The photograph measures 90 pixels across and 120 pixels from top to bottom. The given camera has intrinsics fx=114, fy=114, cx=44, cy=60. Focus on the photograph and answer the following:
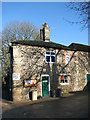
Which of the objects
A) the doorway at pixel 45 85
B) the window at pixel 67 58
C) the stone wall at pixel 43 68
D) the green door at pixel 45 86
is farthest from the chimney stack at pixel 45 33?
the green door at pixel 45 86

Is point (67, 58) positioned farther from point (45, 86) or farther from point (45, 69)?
point (45, 86)


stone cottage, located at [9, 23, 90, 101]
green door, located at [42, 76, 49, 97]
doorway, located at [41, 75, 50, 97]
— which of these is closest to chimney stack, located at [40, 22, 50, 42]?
stone cottage, located at [9, 23, 90, 101]

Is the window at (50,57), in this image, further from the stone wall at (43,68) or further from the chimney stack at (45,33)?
the chimney stack at (45,33)

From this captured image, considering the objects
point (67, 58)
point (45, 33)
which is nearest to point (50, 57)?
point (67, 58)

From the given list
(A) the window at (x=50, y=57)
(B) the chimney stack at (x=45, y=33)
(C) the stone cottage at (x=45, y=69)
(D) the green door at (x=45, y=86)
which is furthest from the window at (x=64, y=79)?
(B) the chimney stack at (x=45, y=33)

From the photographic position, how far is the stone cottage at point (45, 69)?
12.0 m

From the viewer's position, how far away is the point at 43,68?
13.3 meters

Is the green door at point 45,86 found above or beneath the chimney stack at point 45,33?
beneath

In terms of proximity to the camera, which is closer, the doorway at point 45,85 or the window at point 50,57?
the doorway at point 45,85

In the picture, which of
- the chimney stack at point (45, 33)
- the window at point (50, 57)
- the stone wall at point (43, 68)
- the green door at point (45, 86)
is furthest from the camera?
the chimney stack at point (45, 33)

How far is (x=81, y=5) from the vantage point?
685 centimetres

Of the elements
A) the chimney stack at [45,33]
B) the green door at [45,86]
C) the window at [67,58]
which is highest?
the chimney stack at [45,33]

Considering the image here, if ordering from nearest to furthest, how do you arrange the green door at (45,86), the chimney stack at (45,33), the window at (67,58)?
1. the green door at (45,86)
2. the window at (67,58)
3. the chimney stack at (45,33)

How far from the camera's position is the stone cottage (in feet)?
39.5
